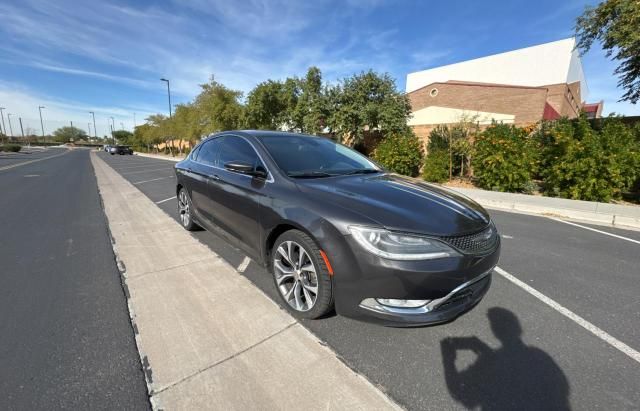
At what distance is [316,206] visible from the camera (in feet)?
7.57

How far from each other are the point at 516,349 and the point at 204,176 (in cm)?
385

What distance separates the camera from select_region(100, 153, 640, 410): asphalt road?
6.00 ft

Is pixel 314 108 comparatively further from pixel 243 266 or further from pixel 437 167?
pixel 243 266

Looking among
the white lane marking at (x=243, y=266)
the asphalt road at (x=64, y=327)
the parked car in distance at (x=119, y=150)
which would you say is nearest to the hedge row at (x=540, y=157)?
the white lane marking at (x=243, y=266)

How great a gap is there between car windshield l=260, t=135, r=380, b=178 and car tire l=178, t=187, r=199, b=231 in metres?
2.06

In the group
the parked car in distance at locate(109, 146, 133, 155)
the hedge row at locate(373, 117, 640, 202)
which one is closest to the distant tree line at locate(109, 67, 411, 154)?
the hedge row at locate(373, 117, 640, 202)

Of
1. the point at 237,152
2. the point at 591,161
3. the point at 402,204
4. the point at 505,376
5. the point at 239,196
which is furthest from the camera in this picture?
the point at 591,161

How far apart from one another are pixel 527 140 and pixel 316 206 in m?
10.3

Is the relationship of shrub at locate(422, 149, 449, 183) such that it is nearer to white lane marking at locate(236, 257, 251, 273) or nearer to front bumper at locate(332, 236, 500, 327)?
white lane marking at locate(236, 257, 251, 273)

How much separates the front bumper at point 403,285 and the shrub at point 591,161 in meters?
8.45

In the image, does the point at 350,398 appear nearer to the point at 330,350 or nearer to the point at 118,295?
the point at 330,350

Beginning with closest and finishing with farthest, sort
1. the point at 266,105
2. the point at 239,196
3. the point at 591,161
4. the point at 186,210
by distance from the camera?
the point at 239,196 < the point at 186,210 < the point at 591,161 < the point at 266,105

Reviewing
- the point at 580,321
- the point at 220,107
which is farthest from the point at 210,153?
the point at 220,107

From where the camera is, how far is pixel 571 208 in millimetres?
7031
